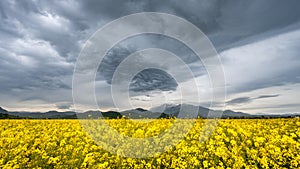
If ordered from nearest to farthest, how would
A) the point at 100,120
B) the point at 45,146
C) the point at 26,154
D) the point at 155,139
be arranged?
the point at 26,154 < the point at 155,139 < the point at 45,146 < the point at 100,120

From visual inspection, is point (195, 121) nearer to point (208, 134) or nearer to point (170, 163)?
point (208, 134)

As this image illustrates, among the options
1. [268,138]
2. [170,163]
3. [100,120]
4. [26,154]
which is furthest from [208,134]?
[26,154]

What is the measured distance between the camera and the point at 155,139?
10.6m

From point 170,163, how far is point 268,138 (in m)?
4.99

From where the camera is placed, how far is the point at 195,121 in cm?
1434

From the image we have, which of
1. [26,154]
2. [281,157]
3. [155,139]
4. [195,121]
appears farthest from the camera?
[195,121]

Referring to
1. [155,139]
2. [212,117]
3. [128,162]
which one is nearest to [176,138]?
[155,139]

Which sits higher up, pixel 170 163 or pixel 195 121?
pixel 195 121

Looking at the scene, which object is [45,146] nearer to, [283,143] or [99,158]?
[99,158]

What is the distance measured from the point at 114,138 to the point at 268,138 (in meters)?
7.06

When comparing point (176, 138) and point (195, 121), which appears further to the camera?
point (195, 121)

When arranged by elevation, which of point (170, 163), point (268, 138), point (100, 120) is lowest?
point (170, 163)

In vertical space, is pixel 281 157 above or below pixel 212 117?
below

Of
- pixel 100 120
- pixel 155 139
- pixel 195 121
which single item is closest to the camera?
pixel 155 139
